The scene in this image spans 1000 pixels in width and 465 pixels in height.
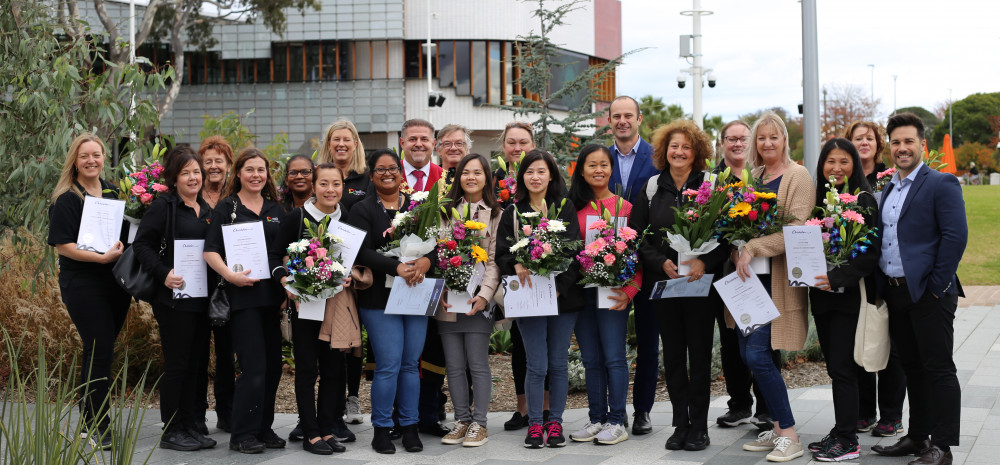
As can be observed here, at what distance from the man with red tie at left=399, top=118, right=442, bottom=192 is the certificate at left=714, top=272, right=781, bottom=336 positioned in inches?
96.8

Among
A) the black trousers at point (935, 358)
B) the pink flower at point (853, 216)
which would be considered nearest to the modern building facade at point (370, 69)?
the pink flower at point (853, 216)

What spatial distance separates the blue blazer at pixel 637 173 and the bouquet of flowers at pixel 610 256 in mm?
718

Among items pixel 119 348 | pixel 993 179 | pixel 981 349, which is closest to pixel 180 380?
pixel 119 348

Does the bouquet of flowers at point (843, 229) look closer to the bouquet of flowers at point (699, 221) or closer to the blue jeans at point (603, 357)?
the bouquet of flowers at point (699, 221)

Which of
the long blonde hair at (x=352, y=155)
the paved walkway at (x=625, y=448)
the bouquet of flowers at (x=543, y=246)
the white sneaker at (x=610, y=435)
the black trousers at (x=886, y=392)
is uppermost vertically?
the long blonde hair at (x=352, y=155)

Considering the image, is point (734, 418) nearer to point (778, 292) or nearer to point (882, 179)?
point (778, 292)

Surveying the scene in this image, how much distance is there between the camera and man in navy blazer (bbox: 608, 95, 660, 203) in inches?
283

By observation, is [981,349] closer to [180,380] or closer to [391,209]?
[391,209]

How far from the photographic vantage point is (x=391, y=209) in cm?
674

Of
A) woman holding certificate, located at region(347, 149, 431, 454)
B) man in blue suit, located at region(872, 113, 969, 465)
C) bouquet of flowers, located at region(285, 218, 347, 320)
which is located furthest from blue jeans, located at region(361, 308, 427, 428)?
man in blue suit, located at region(872, 113, 969, 465)

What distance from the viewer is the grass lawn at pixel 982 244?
19.8 m

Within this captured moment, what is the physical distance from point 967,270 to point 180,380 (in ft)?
62.0

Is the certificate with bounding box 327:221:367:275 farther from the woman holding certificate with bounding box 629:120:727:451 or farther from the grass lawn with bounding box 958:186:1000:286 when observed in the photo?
Result: the grass lawn with bounding box 958:186:1000:286

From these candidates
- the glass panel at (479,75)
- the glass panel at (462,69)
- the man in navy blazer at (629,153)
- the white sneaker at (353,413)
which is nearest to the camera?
the man in navy blazer at (629,153)
